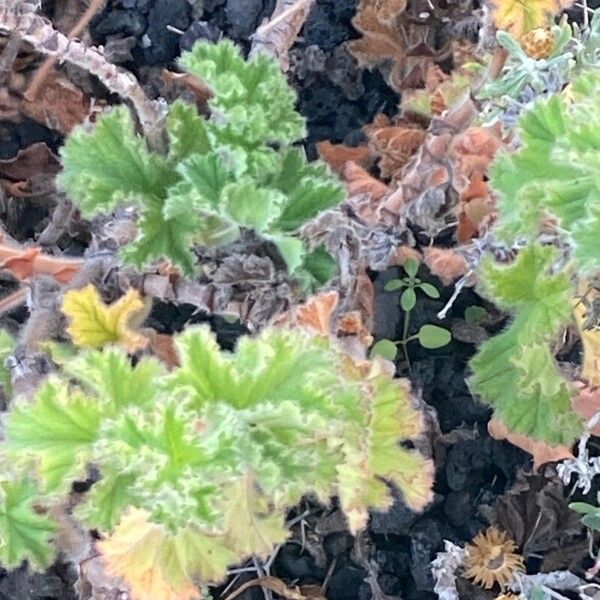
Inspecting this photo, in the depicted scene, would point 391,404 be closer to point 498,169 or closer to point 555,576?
point 498,169

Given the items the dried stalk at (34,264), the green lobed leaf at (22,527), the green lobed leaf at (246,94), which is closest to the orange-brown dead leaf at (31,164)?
the dried stalk at (34,264)

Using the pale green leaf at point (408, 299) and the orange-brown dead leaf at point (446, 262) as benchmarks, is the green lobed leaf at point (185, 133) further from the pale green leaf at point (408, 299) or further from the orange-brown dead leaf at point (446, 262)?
the pale green leaf at point (408, 299)

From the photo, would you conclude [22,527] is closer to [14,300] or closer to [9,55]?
[14,300]

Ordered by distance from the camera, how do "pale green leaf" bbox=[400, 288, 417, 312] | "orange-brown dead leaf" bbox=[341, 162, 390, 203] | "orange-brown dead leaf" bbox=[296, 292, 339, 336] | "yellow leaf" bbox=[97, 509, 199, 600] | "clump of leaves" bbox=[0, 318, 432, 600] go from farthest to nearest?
"pale green leaf" bbox=[400, 288, 417, 312]
"orange-brown dead leaf" bbox=[341, 162, 390, 203]
"orange-brown dead leaf" bbox=[296, 292, 339, 336]
"yellow leaf" bbox=[97, 509, 199, 600]
"clump of leaves" bbox=[0, 318, 432, 600]

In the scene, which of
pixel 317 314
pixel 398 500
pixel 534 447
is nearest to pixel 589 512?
pixel 534 447

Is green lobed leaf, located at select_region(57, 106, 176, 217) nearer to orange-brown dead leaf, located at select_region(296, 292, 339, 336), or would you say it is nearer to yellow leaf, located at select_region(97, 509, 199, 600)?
orange-brown dead leaf, located at select_region(296, 292, 339, 336)

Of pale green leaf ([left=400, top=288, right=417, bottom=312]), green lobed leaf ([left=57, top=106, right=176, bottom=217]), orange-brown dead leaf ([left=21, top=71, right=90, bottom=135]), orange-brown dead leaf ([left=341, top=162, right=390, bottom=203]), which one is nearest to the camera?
green lobed leaf ([left=57, top=106, right=176, bottom=217])

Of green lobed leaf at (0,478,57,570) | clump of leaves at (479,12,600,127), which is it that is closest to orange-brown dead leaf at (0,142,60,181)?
green lobed leaf at (0,478,57,570)
